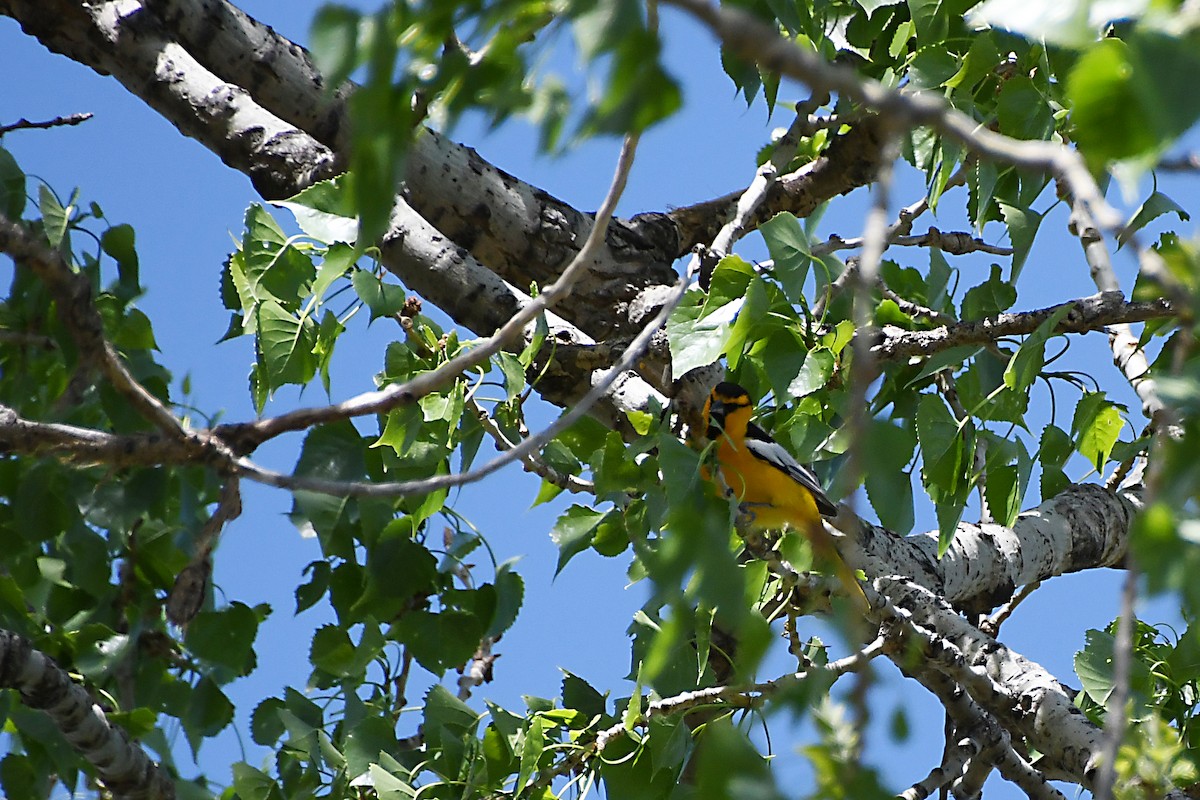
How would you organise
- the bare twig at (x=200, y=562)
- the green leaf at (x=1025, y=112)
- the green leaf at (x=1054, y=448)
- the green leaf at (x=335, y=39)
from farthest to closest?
the green leaf at (x=1054, y=448) < the green leaf at (x=1025, y=112) < the bare twig at (x=200, y=562) < the green leaf at (x=335, y=39)

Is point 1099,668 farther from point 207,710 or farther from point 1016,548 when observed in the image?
point 207,710

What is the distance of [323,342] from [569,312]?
783 millimetres

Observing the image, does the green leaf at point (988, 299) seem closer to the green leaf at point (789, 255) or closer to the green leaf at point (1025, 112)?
the green leaf at point (1025, 112)

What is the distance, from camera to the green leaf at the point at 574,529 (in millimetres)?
1995

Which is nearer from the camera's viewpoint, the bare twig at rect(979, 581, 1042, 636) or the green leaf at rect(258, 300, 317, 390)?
the green leaf at rect(258, 300, 317, 390)

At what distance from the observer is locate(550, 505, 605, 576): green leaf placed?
2.00m

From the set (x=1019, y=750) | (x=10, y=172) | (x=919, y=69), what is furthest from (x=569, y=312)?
(x=1019, y=750)

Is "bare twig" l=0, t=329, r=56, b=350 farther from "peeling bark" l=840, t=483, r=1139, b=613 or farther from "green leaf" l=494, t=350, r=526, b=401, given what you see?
"peeling bark" l=840, t=483, r=1139, b=613

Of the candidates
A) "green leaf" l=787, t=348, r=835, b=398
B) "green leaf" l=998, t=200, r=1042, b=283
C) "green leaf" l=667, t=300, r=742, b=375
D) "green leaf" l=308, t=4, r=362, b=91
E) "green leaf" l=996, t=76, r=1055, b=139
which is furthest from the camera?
"green leaf" l=998, t=200, r=1042, b=283

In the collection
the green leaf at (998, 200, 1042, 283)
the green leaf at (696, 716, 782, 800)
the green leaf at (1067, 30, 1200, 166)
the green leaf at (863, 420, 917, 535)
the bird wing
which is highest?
the bird wing

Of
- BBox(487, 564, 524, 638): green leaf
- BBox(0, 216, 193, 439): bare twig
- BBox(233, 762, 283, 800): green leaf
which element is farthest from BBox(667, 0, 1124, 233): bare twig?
BBox(233, 762, 283, 800): green leaf

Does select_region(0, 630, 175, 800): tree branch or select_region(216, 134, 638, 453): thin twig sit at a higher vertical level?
select_region(0, 630, 175, 800): tree branch

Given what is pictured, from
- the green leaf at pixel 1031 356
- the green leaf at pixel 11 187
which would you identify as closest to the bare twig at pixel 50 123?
the green leaf at pixel 11 187

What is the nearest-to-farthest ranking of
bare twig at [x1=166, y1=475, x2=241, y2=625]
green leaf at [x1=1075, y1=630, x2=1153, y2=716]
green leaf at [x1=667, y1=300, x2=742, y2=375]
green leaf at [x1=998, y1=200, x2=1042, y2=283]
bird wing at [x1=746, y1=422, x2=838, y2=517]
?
bare twig at [x1=166, y1=475, x2=241, y2=625]
green leaf at [x1=667, y1=300, x2=742, y2=375]
green leaf at [x1=998, y1=200, x2=1042, y2=283]
green leaf at [x1=1075, y1=630, x2=1153, y2=716]
bird wing at [x1=746, y1=422, x2=838, y2=517]
